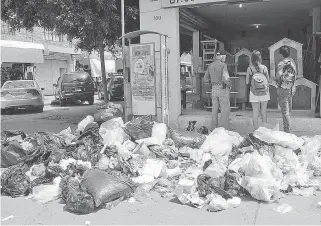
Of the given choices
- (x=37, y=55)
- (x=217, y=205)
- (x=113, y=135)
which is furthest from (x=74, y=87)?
(x=217, y=205)

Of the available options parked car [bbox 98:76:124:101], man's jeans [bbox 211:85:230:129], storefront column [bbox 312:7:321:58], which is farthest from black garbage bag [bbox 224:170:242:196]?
parked car [bbox 98:76:124:101]

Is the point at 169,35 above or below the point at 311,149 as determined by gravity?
above

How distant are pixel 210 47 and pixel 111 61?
21.8 m

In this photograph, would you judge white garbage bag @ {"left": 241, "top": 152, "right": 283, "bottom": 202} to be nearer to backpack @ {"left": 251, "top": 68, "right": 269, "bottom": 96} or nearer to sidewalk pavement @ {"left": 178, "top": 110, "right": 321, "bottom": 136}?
backpack @ {"left": 251, "top": 68, "right": 269, "bottom": 96}

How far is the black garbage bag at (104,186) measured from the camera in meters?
4.47

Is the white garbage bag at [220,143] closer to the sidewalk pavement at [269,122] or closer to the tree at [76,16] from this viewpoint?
the sidewalk pavement at [269,122]

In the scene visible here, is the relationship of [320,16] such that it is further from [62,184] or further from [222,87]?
[62,184]

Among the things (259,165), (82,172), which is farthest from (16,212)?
(259,165)

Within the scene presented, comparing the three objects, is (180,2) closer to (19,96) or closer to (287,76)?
(287,76)

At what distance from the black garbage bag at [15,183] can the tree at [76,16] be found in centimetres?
532

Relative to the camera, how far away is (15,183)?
5113mm

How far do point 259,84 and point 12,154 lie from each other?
4699 mm

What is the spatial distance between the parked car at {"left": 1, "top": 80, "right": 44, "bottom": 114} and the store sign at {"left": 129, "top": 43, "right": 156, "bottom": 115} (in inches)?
308

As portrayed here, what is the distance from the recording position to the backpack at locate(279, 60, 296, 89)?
23.1 ft
